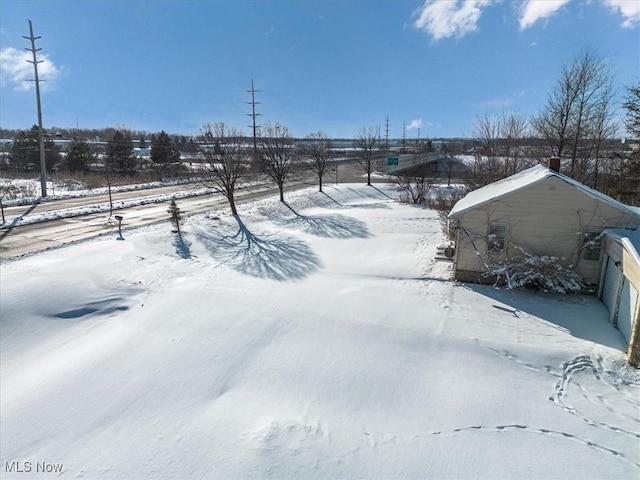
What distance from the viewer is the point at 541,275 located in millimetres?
12484

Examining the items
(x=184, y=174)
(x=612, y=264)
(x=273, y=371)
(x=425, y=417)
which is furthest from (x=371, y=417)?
(x=184, y=174)

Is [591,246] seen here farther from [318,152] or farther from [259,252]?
[318,152]

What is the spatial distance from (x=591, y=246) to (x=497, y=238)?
2861 mm

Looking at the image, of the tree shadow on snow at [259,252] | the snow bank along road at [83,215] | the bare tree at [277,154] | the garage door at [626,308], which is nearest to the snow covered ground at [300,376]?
the garage door at [626,308]

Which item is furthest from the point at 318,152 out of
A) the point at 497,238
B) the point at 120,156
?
the point at 497,238

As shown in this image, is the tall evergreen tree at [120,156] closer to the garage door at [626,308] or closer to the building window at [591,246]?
the building window at [591,246]

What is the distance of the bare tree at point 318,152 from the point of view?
134 feet

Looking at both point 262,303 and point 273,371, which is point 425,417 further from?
point 262,303

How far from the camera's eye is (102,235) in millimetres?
18125

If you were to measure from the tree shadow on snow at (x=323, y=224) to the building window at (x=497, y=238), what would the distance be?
8.53 meters

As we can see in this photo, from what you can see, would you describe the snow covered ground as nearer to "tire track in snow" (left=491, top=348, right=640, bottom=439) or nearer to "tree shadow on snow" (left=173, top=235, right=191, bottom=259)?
"tire track in snow" (left=491, top=348, right=640, bottom=439)

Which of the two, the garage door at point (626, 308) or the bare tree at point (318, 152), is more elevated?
the bare tree at point (318, 152)

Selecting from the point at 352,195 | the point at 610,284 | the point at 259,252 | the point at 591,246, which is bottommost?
the point at 259,252

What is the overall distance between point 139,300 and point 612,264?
15.0 m
